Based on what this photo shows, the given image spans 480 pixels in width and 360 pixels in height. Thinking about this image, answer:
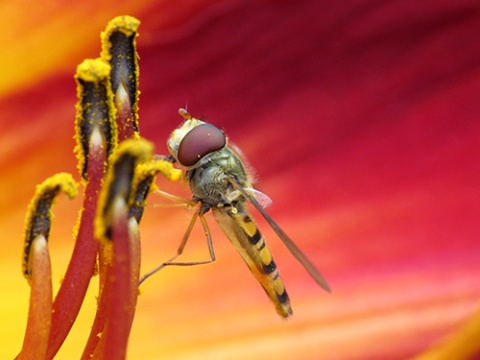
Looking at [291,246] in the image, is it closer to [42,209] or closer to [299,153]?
[42,209]

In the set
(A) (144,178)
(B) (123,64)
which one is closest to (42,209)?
(A) (144,178)

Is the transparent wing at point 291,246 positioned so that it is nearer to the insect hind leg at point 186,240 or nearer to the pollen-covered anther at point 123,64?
the insect hind leg at point 186,240

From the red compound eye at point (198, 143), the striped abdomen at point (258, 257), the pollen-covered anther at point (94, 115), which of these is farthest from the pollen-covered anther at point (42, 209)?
the striped abdomen at point (258, 257)

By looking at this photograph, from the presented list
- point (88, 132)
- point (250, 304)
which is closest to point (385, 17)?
point (250, 304)

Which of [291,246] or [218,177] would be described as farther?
[218,177]

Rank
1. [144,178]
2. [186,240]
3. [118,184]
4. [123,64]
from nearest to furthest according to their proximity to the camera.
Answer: [118,184] < [144,178] < [123,64] < [186,240]
